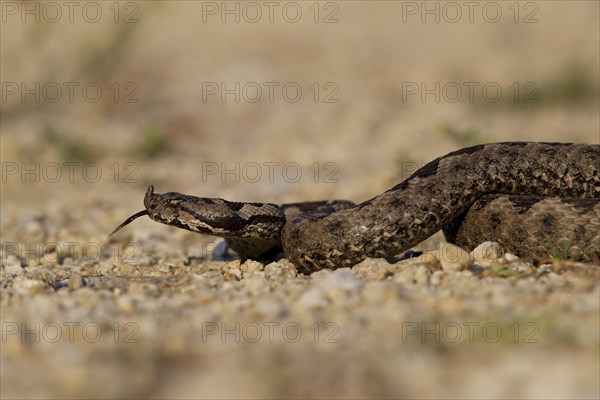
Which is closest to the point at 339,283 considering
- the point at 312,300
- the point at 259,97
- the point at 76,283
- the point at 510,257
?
the point at 312,300

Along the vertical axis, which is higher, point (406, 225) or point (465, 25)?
point (465, 25)

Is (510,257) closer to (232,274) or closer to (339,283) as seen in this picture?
(339,283)

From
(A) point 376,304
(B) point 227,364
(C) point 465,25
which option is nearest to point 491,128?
(C) point 465,25

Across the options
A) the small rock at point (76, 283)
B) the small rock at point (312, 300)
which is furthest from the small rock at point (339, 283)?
the small rock at point (76, 283)

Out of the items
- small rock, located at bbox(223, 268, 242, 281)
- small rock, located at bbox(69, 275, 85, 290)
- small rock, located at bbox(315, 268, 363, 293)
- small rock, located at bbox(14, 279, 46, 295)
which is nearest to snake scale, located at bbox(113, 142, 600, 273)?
small rock, located at bbox(223, 268, 242, 281)

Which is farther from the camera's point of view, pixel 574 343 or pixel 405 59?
pixel 405 59

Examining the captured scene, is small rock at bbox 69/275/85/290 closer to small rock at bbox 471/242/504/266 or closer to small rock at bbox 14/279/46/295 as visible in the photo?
small rock at bbox 14/279/46/295

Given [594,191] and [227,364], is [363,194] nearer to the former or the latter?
[594,191]
